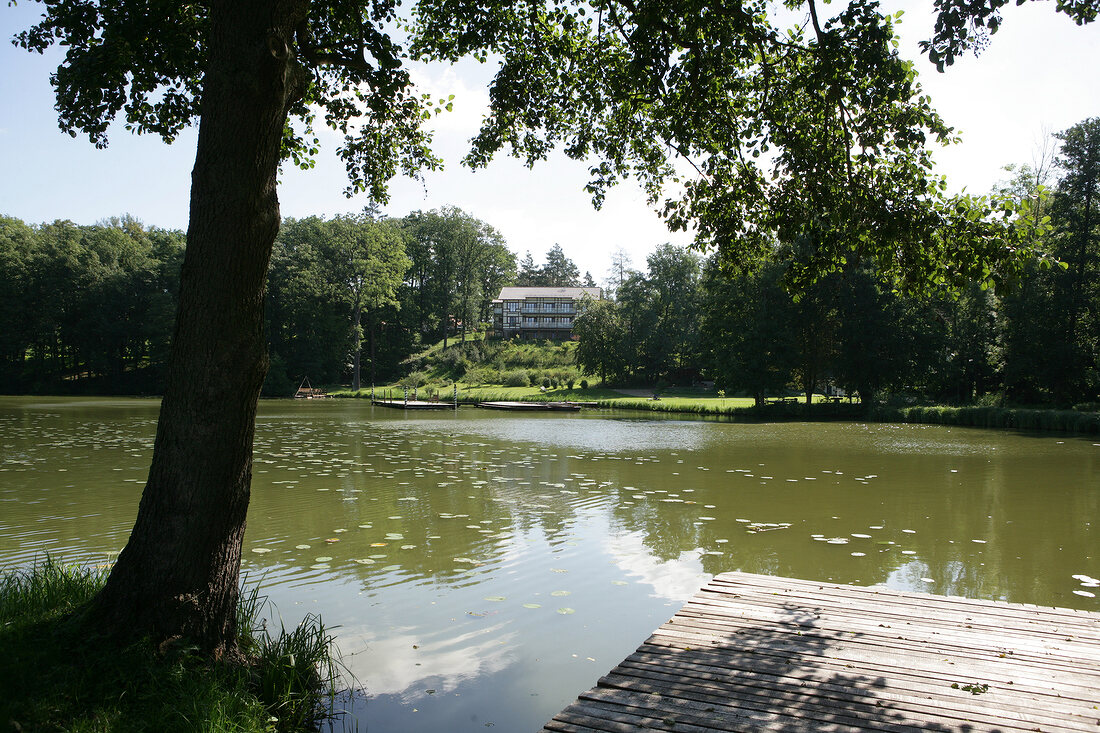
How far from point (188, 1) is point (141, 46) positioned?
85 cm

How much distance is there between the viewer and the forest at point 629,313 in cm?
3412

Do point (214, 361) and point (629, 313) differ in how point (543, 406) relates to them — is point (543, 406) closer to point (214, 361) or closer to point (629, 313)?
point (629, 313)

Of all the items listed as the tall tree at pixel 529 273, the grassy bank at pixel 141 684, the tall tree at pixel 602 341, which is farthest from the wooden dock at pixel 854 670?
the tall tree at pixel 529 273

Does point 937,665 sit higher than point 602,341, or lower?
lower

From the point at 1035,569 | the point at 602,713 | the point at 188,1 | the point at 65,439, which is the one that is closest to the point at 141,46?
the point at 188,1

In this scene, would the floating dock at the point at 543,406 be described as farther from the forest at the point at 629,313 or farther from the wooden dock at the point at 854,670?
the wooden dock at the point at 854,670

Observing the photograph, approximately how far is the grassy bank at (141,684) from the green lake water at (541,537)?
1.62 feet

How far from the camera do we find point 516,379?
62094 mm

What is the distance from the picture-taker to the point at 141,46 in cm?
679

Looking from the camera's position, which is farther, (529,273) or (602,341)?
(529,273)

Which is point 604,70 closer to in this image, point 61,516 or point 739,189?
point 739,189

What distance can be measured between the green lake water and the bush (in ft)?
139

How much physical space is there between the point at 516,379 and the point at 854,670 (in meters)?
58.2

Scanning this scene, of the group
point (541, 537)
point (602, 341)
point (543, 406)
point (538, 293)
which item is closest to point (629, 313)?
point (602, 341)
